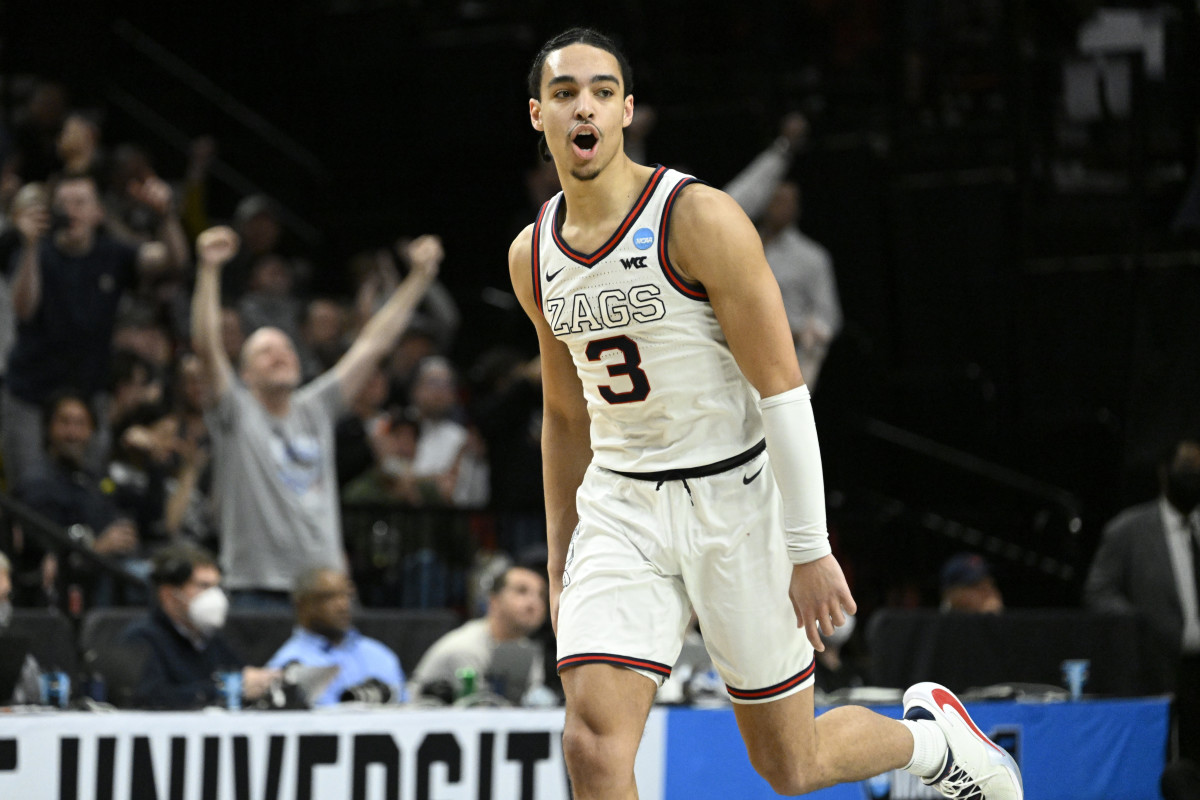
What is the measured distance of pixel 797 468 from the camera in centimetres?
414

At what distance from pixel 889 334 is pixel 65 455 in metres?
6.66

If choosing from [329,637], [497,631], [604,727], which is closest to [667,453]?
[604,727]

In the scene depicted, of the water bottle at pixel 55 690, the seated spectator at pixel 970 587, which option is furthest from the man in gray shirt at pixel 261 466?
the seated spectator at pixel 970 587

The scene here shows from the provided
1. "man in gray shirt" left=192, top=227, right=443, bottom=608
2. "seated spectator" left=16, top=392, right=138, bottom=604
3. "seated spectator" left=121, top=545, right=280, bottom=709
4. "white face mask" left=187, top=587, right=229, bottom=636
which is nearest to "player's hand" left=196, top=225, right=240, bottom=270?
"man in gray shirt" left=192, top=227, right=443, bottom=608

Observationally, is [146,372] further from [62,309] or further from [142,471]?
[142,471]

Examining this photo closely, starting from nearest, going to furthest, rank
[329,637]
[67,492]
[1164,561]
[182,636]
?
[182,636], [329,637], [1164,561], [67,492]

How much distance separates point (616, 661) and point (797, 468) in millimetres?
654

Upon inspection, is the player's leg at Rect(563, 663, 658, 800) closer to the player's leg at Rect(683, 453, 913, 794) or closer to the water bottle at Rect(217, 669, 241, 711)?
the player's leg at Rect(683, 453, 913, 794)

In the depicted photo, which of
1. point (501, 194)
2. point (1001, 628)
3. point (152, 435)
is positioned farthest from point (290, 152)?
point (1001, 628)

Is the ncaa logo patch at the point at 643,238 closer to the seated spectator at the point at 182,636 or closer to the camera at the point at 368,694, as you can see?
the camera at the point at 368,694

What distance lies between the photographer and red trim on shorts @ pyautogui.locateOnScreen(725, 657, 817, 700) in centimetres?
438

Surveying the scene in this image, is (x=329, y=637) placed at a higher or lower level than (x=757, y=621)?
lower

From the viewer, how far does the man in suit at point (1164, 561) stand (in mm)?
8672

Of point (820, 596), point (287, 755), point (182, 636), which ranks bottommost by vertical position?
point (287, 755)
